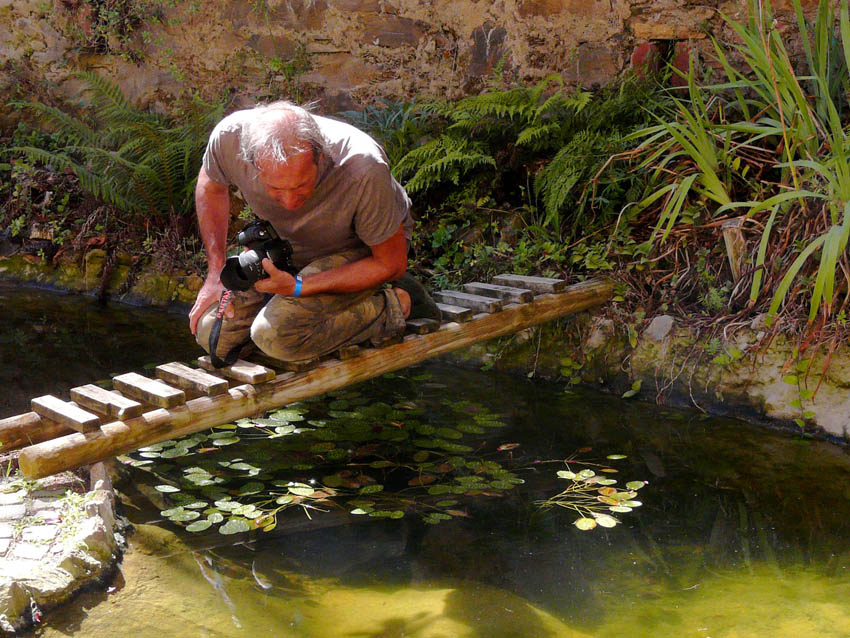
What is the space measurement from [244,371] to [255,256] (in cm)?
41

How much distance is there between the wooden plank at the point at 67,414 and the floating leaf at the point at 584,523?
5.30 feet

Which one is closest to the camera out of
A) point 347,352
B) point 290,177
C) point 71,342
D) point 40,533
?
point 40,533

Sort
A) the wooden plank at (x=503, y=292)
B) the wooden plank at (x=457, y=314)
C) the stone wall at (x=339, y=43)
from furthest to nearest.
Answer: the stone wall at (x=339, y=43)
the wooden plank at (x=503, y=292)
the wooden plank at (x=457, y=314)

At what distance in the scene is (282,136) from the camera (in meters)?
2.74

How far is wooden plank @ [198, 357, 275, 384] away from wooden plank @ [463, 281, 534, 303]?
50.5 inches

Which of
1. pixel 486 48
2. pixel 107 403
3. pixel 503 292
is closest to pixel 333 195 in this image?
pixel 107 403

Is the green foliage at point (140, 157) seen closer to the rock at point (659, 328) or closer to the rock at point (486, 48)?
the rock at point (486, 48)

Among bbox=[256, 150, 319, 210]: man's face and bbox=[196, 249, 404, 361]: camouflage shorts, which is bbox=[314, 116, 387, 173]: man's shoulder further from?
bbox=[196, 249, 404, 361]: camouflage shorts

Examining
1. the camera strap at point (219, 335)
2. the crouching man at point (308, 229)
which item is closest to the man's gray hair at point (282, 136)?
the crouching man at point (308, 229)

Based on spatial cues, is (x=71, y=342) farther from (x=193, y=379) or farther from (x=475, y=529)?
(x=475, y=529)

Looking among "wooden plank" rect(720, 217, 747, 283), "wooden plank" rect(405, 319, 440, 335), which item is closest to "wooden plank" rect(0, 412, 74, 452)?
"wooden plank" rect(405, 319, 440, 335)

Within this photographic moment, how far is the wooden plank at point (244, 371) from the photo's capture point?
302 centimetres

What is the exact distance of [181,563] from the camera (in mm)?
2725

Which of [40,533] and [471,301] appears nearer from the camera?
[40,533]
